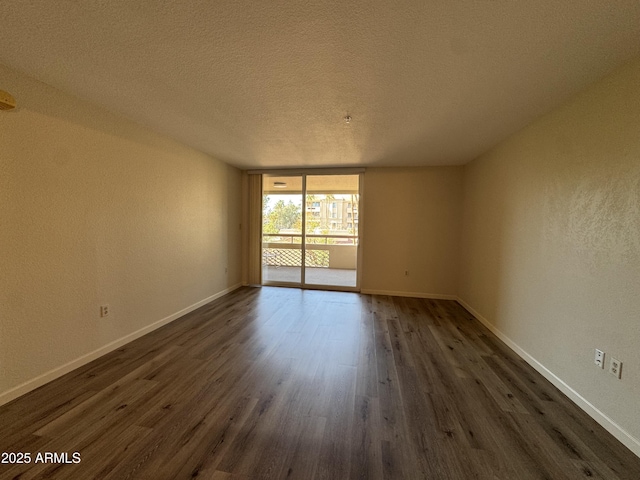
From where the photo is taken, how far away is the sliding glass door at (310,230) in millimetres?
5211

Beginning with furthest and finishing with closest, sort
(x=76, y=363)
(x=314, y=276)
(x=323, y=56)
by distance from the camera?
(x=314, y=276) → (x=76, y=363) → (x=323, y=56)

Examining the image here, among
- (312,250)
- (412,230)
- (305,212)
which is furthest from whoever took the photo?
(312,250)

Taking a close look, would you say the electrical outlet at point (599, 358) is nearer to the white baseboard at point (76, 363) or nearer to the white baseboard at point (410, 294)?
the white baseboard at point (410, 294)

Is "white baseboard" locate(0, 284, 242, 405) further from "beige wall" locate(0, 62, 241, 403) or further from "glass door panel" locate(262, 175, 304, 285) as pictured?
"glass door panel" locate(262, 175, 304, 285)

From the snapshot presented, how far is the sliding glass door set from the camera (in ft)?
17.1

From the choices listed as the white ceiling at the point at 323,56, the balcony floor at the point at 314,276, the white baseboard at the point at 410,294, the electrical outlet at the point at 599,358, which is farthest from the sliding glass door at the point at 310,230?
the electrical outlet at the point at 599,358

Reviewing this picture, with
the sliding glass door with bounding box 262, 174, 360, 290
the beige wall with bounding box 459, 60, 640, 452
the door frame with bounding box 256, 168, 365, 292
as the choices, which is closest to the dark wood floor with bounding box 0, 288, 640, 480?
the beige wall with bounding box 459, 60, 640, 452

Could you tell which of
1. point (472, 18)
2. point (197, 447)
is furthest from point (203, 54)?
point (197, 447)

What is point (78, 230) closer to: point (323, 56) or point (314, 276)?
point (323, 56)

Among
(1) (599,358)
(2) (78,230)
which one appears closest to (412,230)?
(1) (599,358)

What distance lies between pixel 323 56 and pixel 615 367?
8.55 ft

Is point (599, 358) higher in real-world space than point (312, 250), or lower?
lower

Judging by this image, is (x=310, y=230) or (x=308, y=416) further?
(x=310, y=230)

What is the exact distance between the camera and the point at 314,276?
6.09 metres
